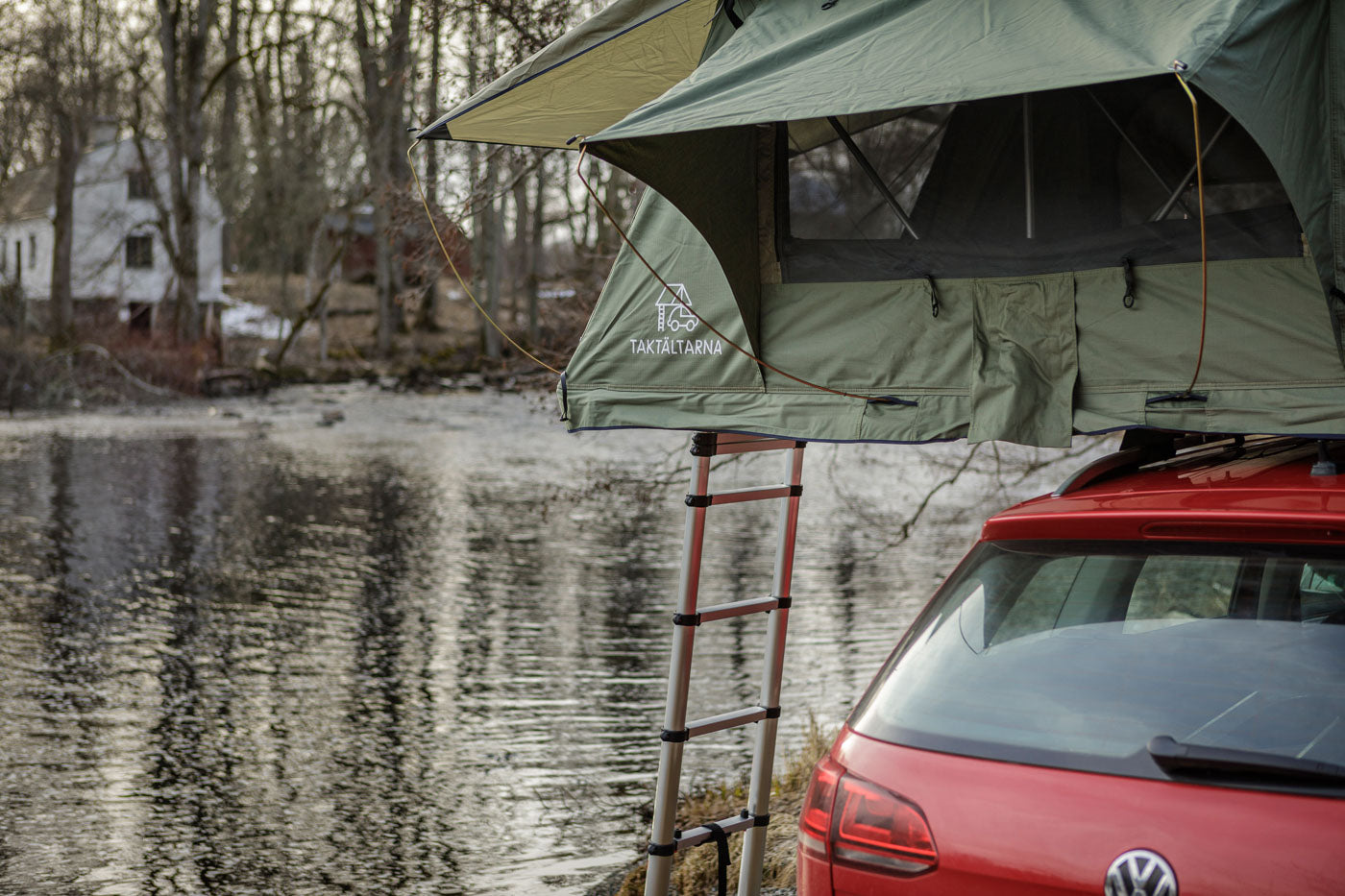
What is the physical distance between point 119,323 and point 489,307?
1221 cm

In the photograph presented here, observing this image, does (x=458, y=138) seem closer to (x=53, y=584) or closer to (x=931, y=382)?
(x=931, y=382)

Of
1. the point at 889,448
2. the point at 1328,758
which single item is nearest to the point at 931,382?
the point at 1328,758

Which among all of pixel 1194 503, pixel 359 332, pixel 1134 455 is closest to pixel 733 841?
pixel 1134 455

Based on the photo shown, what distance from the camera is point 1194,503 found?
9.65 feet

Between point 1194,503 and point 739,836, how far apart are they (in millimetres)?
4869

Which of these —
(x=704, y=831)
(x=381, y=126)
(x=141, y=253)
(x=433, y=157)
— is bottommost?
(x=704, y=831)

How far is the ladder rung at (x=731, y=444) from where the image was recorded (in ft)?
16.0

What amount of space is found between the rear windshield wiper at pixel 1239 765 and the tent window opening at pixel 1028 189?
75.1 inches

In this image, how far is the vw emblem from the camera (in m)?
2.41

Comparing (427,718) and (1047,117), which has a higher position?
(1047,117)

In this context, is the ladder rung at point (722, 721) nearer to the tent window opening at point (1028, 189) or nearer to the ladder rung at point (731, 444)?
the ladder rung at point (731, 444)

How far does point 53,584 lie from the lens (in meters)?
13.7

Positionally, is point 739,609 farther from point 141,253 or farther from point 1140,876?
point 141,253

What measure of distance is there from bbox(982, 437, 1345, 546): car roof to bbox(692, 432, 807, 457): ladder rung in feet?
5.37
